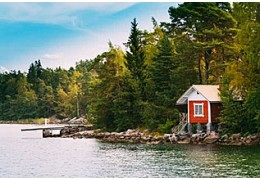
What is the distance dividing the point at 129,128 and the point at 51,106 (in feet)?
169

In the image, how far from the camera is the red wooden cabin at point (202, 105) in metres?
35.0

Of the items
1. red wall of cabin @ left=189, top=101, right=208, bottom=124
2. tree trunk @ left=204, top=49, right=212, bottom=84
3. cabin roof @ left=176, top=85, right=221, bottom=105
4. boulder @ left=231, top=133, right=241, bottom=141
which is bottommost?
A: boulder @ left=231, top=133, right=241, bottom=141

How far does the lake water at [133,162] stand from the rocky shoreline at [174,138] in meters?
1.69

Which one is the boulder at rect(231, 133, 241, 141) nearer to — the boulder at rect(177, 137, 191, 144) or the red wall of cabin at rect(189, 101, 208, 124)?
the boulder at rect(177, 137, 191, 144)

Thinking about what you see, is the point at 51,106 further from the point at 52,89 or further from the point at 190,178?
the point at 190,178

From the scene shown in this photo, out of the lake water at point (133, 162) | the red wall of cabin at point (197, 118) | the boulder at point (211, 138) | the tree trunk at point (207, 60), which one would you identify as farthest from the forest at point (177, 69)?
the lake water at point (133, 162)

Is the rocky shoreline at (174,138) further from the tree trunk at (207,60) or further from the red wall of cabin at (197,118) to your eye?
the tree trunk at (207,60)

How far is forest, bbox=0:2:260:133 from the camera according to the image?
103 ft

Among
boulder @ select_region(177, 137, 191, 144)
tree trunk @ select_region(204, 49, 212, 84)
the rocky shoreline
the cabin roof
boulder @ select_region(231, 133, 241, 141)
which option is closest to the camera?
the rocky shoreline

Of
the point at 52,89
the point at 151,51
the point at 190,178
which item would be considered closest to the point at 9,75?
the point at 52,89

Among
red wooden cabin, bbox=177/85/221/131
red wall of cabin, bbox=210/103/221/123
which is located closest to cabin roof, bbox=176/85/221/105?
red wooden cabin, bbox=177/85/221/131

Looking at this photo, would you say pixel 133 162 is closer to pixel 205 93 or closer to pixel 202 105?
pixel 202 105

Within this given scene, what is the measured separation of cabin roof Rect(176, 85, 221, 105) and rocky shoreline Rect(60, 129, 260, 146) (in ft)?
8.41

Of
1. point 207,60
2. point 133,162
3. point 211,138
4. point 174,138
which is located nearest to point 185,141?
point 174,138
